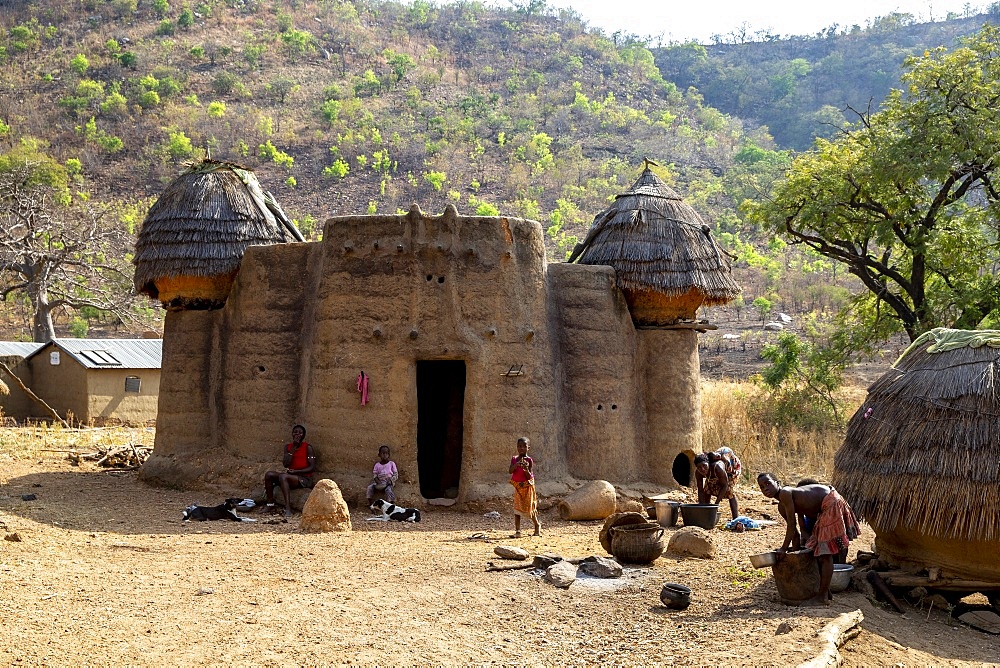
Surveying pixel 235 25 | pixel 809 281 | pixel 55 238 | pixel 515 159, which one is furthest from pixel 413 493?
pixel 235 25

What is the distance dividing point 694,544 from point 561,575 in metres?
1.65

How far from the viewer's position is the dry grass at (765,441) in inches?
555

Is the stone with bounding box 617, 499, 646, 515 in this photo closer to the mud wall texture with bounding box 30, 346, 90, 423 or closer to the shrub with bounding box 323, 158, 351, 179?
the mud wall texture with bounding box 30, 346, 90, 423

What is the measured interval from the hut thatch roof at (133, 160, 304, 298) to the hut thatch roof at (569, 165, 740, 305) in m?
4.15

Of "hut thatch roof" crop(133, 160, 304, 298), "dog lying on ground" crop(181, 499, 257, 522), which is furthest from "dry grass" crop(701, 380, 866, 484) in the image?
"hut thatch roof" crop(133, 160, 304, 298)

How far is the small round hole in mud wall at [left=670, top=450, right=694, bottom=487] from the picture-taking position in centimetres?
1169

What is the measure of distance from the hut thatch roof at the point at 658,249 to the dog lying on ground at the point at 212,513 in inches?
196

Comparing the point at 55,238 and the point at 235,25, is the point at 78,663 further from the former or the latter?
the point at 235,25

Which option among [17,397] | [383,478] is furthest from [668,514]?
[17,397]

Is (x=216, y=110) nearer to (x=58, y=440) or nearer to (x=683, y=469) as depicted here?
(x=58, y=440)

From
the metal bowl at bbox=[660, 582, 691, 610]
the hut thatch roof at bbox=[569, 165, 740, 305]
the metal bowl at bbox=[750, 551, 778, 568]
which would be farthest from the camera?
the hut thatch roof at bbox=[569, 165, 740, 305]

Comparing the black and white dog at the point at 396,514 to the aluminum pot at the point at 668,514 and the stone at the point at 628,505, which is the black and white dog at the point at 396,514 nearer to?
the stone at the point at 628,505

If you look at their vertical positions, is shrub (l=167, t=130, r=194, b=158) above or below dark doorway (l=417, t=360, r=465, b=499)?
above

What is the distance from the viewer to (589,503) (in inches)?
402
